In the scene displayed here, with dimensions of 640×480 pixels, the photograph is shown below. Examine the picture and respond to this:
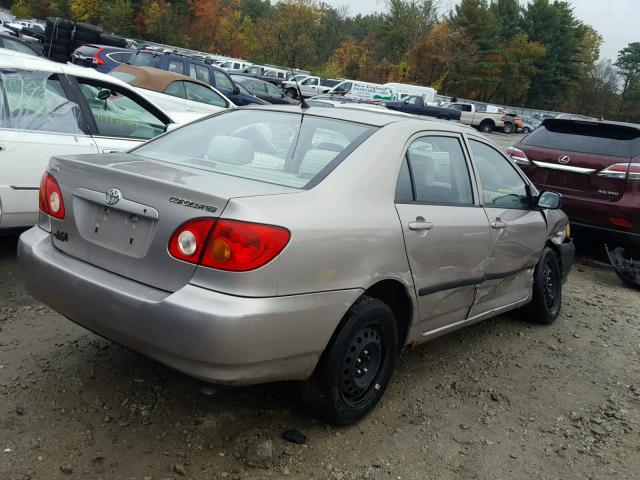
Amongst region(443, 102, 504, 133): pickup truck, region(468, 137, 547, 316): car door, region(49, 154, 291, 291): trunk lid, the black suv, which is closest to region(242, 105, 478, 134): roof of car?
region(468, 137, 547, 316): car door

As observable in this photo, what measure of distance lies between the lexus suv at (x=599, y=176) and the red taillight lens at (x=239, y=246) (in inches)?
206

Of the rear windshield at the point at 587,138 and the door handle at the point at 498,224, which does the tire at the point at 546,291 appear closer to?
the door handle at the point at 498,224

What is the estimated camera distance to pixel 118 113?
5.52 metres

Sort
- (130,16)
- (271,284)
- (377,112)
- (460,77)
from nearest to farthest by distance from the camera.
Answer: (271,284) → (377,112) → (460,77) → (130,16)

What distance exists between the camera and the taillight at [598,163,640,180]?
639 cm

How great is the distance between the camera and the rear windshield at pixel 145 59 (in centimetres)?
1491

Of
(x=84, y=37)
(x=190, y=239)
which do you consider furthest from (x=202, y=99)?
(x=84, y=37)

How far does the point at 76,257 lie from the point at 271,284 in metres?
1.03

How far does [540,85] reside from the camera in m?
70.2

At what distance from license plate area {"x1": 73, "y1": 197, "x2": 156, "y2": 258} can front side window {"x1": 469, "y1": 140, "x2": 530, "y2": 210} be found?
7.22 ft

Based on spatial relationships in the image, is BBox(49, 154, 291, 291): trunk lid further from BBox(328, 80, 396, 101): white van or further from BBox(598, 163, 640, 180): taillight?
BBox(328, 80, 396, 101): white van

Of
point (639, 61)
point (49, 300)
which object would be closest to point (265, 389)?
point (49, 300)

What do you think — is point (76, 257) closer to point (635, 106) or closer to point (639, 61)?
point (635, 106)

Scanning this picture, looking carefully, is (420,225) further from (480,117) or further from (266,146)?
(480,117)
